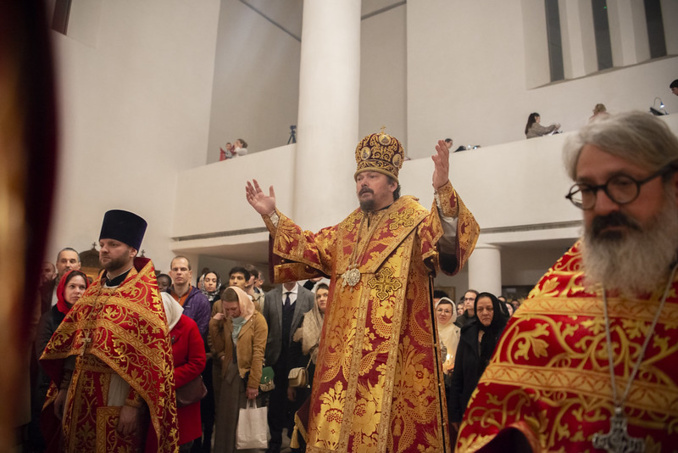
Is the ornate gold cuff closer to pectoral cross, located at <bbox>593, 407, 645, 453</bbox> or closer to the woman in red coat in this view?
pectoral cross, located at <bbox>593, 407, 645, 453</bbox>

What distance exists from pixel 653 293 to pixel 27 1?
1.55 metres

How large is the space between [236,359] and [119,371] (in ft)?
6.64

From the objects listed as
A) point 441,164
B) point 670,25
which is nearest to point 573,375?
point 441,164

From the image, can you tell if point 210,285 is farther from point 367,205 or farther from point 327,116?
point 367,205

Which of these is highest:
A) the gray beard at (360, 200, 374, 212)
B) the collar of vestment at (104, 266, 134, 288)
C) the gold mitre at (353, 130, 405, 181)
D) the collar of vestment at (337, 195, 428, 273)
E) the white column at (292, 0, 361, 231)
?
the white column at (292, 0, 361, 231)

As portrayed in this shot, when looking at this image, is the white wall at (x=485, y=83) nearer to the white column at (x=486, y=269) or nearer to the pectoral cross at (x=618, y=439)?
the white column at (x=486, y=269)

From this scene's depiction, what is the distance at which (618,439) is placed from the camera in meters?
1.29

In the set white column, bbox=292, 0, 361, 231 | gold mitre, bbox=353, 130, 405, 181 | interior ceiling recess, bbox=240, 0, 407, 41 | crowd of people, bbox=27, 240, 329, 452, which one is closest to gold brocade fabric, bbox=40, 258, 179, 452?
crowd of people, bbox=27, 240, 329, 452

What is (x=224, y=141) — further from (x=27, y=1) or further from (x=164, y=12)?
(x=27, y=1)

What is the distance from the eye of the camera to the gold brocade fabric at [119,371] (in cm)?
306

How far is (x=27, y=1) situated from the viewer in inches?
13.9

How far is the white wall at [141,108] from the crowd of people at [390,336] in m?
5.53

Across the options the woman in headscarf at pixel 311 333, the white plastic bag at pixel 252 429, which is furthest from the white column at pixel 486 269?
the white plastic bag at pixel 252 429

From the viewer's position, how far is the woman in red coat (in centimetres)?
363
